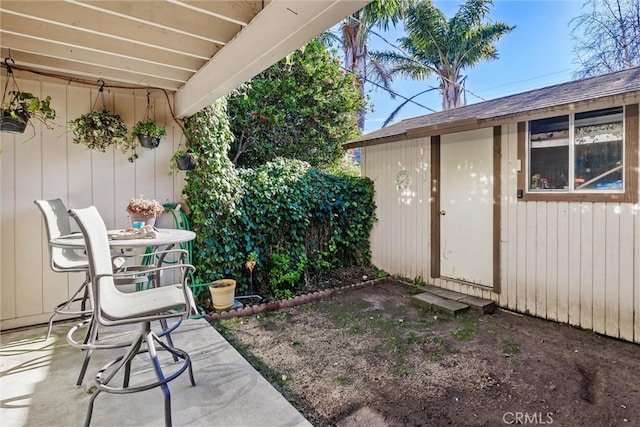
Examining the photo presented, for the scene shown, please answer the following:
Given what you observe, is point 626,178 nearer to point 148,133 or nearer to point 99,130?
point 148,133

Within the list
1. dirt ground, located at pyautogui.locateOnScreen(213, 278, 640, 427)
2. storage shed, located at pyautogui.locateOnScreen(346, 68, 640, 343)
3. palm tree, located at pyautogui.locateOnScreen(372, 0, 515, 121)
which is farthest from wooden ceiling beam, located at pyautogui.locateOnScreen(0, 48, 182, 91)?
palm tree, located at pyautogui.locateOnScreen(372, 0, 515, 121)

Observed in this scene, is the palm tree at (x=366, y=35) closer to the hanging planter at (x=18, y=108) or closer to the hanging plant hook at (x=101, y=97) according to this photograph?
the hanging plant hook at (x=101, y=97)

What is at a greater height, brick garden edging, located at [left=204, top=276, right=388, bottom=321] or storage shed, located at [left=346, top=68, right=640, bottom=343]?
storage shed, located at [left=346, top=68, right=640, bottom=343]

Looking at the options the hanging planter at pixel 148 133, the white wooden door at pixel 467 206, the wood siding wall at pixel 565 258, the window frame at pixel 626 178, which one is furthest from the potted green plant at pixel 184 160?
the window frame at pixel 626 178

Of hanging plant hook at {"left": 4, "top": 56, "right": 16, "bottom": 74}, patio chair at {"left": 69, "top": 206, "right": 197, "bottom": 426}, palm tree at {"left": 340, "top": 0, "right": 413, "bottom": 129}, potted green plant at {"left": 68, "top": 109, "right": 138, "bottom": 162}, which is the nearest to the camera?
patio chair at {"left": 69, "top": 206, "right": 197, "bottom": 426}

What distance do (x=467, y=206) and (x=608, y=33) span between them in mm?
7840

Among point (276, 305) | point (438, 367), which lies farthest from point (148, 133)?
point (438, 367)

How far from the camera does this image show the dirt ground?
2053 millimetres

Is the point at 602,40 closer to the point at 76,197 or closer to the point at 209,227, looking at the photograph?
the point at 209,227

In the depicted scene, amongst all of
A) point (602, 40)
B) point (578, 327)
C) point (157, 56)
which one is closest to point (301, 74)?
point (157, 56)

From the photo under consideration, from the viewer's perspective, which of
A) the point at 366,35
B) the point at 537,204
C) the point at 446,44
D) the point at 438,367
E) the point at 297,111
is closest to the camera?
the point at 438,367

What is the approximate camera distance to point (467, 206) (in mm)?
4309

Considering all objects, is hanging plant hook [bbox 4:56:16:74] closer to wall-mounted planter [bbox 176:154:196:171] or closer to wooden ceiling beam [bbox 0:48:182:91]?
wooden ceiling beam [bbox 0:48:182:91]

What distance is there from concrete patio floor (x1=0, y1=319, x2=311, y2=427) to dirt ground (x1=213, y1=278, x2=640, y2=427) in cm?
23
